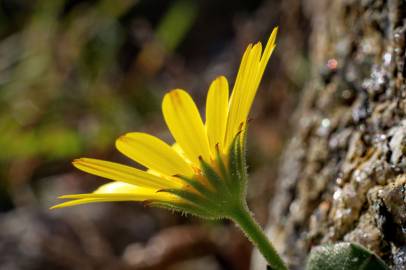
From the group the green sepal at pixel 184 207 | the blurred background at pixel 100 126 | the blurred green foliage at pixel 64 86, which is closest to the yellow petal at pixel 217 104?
the green sepal at pixel 184 207

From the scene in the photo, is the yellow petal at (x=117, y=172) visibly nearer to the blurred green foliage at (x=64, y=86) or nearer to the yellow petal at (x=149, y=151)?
Result: the yellow petal at (x=149, y=151)

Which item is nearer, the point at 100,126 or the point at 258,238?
the point at 258,238

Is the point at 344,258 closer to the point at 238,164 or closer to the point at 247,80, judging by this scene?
the point at 238,164

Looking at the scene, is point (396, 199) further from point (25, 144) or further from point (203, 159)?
point (25, 144)

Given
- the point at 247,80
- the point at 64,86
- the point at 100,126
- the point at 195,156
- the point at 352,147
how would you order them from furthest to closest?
the point at 64,86 < the point at 100,126 < the point at 352,147 < the point at 195,156 < the point at 247,80

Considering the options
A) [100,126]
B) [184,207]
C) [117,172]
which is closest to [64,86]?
[100,126]

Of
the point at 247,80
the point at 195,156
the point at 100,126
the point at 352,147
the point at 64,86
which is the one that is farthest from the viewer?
the point at 64,86

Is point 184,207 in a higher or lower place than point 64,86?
lower
